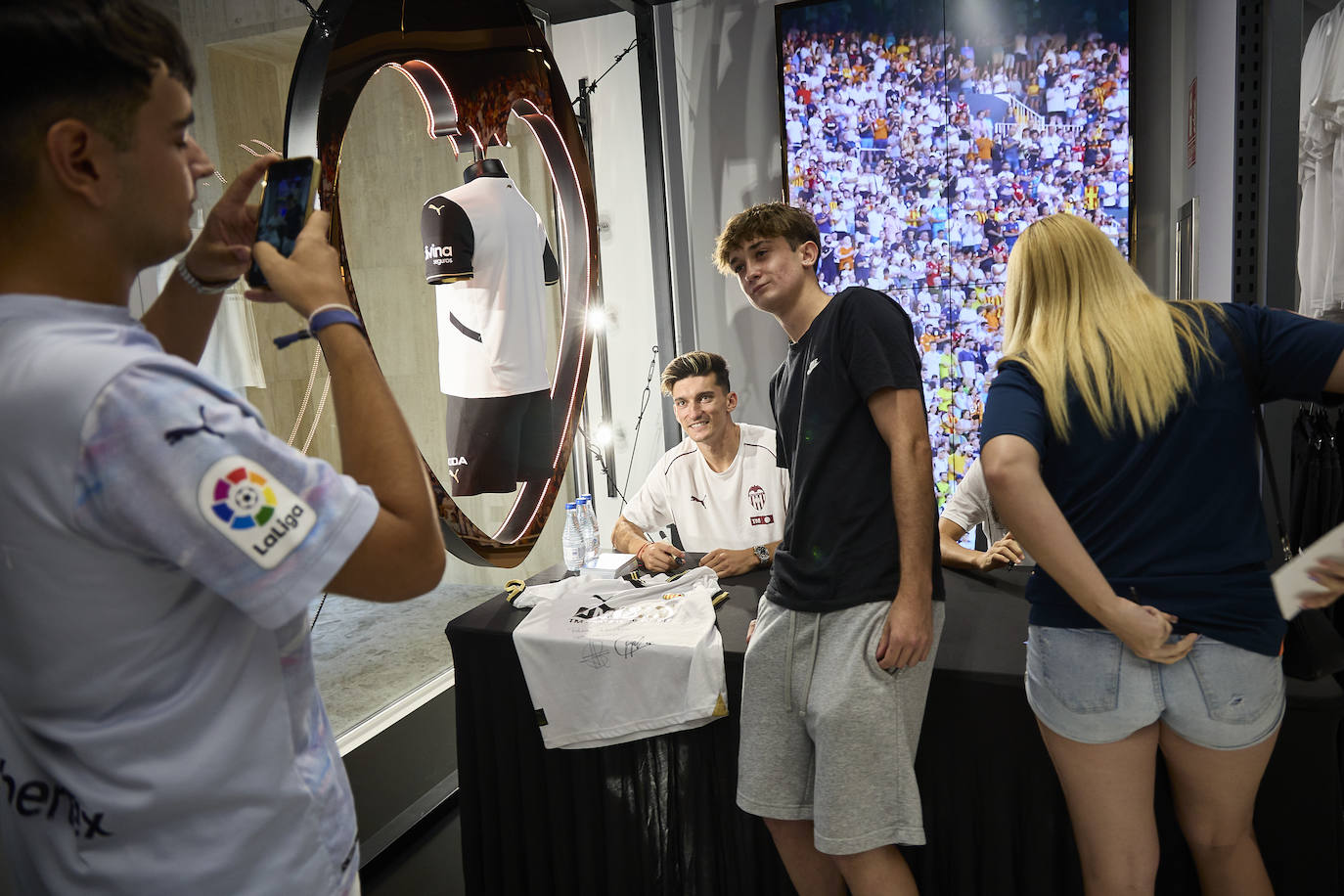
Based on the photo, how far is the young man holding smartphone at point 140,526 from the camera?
0.65 m

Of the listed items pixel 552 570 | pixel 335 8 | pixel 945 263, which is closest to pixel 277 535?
pixel 335 8

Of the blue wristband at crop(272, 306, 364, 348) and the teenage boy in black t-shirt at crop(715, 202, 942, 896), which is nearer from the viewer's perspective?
the blue wristband at crop(272, 306, 364, 348)

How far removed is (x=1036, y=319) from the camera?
1463 mm

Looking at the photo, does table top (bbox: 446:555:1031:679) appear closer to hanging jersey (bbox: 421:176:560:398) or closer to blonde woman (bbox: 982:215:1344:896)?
blonde woman (bbox: 982:215:1344:896)

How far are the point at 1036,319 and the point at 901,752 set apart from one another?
0.79 metres

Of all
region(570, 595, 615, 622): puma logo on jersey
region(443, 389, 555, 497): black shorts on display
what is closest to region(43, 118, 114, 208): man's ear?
region(570, 595, 615, 622): puma logo on jersey

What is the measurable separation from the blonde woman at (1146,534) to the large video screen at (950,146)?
247cm

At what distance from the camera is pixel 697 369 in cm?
279

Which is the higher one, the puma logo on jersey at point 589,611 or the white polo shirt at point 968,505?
the white polo shirt at point 968,505

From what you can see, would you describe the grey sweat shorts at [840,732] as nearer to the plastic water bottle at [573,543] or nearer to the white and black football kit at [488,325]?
the plastic water bottle at [573,543]

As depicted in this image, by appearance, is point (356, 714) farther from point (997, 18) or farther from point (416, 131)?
point (997, 18)

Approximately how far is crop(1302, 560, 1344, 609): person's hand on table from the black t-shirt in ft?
1.85

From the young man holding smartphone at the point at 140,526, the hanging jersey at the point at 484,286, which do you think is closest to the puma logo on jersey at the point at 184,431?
the young man holding smartphone at the point at 140,526

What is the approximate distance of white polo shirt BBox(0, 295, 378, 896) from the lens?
65cm
